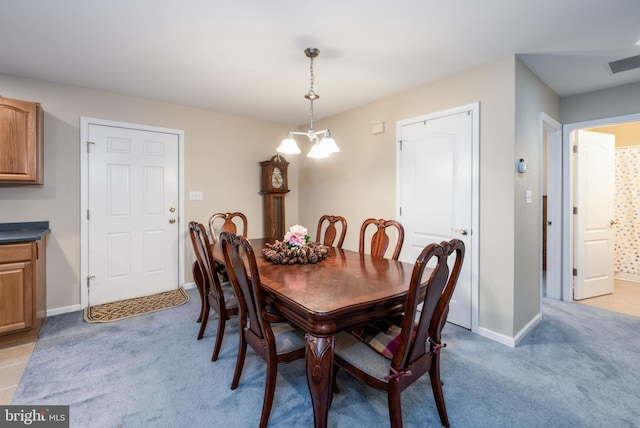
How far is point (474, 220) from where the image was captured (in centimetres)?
261

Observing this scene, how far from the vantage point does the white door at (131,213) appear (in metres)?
3.20

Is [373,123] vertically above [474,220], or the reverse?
[373,123]

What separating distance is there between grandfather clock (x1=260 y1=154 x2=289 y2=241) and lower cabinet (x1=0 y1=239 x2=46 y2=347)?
95.3 inches

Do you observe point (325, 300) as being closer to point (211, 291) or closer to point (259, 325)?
point (259, 325)

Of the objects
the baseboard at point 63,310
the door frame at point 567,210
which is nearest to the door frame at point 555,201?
the door frame at point 567,210

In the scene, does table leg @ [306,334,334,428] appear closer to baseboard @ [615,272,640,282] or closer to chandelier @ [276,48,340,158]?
chandelier @ [276,48,340,158]

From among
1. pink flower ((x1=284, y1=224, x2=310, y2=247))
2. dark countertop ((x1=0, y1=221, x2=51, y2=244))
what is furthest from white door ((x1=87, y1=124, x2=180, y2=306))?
pink flower ((x1=284, y1=224, x2=310, y2=247))

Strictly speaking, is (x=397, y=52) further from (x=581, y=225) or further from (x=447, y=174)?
(x=581, y=225)

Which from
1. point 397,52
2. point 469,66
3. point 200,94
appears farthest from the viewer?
point 200,94

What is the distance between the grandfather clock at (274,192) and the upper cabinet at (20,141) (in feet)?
7.71

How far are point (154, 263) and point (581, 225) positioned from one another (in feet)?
16.7

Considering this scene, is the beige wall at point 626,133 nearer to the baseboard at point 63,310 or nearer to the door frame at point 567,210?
the door frame at point 567,210

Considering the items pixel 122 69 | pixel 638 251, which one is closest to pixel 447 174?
pixel 122 69

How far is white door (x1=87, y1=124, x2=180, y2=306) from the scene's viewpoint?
→ 10.5 feet
